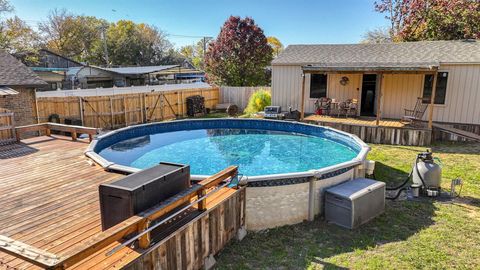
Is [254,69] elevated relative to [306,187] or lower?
elevated

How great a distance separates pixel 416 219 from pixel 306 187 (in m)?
1.94

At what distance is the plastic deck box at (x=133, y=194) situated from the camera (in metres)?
3.15

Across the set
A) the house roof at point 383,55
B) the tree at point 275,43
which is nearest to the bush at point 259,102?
the house roof at point 383,55

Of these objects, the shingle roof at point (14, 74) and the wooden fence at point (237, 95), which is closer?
the shingle roof at point (14, 74)

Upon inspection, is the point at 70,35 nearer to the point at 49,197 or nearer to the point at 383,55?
the point at 383,55

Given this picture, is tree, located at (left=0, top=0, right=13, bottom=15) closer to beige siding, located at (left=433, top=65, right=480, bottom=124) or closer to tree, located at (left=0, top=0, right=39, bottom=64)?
tree, located at (left=0, top=0, right=39, bottom=64)

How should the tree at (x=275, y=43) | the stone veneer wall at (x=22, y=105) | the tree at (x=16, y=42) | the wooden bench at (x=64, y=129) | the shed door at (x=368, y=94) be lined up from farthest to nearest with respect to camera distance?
1. the tree at (x=275, y=43)
2. the tree at (x=16, y=42)
3. the shed door at (x=368, y=94)
4. the stone veneer wall at (x=22, y=105)
5. the wooden bench at (x=64, y=129)

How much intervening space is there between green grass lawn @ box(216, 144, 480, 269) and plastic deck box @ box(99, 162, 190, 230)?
1.42 metres

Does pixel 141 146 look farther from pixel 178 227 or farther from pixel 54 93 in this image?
pixel 54 93

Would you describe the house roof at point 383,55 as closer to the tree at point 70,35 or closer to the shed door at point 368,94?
the shed door at point 368,94

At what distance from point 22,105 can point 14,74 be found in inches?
44.8

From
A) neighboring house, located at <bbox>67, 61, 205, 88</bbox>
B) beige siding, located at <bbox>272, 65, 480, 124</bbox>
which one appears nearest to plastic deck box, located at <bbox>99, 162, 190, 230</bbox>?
beige siding, located at <bbox>272, 65, 480, 124</bbox>

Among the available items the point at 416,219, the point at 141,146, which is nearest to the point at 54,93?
the point at 141,146

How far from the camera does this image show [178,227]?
3557 mm
